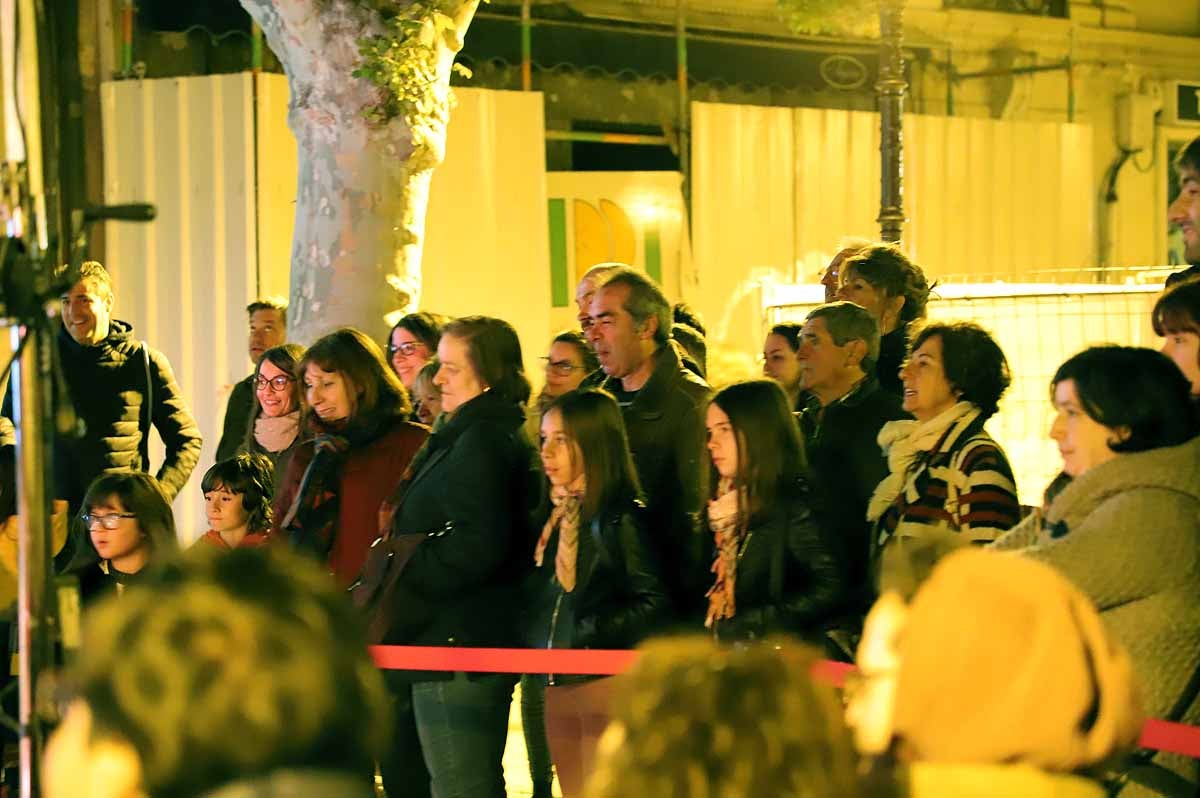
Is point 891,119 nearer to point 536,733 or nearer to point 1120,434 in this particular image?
point 536,733

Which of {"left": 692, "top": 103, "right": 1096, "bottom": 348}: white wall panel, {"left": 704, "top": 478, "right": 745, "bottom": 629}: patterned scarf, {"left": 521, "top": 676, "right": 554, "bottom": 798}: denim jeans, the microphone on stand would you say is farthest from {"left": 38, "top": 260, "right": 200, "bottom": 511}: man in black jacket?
{"left": 692, "top": 103, "right": 1096, "bottom": 348}: white wall panel

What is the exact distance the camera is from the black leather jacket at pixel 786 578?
511 cm

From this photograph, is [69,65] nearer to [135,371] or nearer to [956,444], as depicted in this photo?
[135,371]

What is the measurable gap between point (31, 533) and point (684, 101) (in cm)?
1197

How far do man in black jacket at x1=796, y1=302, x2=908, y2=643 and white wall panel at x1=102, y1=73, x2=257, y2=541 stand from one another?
635 cm

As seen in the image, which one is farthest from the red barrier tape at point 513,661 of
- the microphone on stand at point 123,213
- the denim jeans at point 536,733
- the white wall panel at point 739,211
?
the white wall panel at point 739,211

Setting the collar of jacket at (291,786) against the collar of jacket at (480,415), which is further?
the collar of jacket at (480,415)

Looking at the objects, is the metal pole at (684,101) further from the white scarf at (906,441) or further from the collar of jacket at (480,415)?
the white scarf at (906,441)

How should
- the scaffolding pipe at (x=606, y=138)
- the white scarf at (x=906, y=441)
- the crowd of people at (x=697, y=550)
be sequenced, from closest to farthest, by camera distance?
the crowd of people at (x=697, y=550) < the white scarf at (x=906, y=441) < the scaffolding pipe at (x=606, y=138)

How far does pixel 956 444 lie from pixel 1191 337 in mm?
850

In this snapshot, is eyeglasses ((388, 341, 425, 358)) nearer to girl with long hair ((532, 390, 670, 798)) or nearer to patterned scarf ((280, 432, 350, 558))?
Result: patterned scarf ((280, 432, 350, 558))

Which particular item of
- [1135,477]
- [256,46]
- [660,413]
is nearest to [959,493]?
[660,413]

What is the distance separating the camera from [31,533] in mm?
3539

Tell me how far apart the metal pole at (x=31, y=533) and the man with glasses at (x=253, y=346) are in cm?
457
